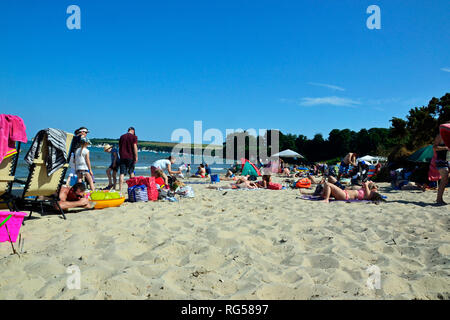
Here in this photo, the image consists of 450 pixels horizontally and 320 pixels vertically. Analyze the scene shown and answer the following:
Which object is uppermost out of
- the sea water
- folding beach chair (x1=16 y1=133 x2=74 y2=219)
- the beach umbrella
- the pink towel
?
the pink towel

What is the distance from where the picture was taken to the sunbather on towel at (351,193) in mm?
6223

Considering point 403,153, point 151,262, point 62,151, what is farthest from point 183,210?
point 403,153

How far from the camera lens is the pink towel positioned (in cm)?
372

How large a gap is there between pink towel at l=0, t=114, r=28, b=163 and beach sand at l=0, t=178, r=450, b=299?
3.44 feet

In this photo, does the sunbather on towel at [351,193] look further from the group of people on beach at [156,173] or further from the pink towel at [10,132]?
the pink towel at [10,132]

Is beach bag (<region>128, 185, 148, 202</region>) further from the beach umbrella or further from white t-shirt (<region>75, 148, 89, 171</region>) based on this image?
the beach umbrella

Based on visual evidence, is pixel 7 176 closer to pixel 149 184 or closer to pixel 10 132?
pixel 10 132

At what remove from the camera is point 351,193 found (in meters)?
6.35

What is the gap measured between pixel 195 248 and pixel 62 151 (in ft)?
8.38

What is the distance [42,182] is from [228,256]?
119 inches

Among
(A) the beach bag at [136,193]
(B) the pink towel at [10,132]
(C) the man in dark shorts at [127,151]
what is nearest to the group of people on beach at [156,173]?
(C) the man in dark shorts at [127,151]

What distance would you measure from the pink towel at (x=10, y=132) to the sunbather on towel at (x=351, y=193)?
18.1 ft

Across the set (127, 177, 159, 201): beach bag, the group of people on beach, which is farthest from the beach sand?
(127, 177, 159, 201): beach bag
